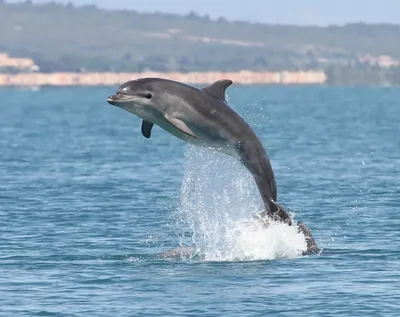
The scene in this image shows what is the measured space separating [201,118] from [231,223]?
19.1ft

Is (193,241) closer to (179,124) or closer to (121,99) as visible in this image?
(179,124)

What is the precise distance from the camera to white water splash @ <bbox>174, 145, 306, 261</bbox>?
99.3ft

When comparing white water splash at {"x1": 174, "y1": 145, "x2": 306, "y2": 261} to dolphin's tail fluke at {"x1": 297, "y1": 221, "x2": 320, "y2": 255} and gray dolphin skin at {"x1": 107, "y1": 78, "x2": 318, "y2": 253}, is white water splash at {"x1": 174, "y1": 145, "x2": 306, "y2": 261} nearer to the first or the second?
dolphin's tail fluke at {"x1": 297, "y1": 221, "x2": 320, "y2": 255}

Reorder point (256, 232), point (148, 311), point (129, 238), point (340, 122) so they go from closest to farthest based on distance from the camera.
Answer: point (148, 311) < point (256, 232) < point (129, 238) < point (340, 122)

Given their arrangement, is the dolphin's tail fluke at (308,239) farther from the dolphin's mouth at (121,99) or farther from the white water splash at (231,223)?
the dolphin's mouth at (121,99)

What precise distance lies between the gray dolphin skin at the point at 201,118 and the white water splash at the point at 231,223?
1018mm

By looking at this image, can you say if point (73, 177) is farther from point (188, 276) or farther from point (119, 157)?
point (188, 276)

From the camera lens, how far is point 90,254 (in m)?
31.3

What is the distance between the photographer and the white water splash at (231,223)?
30.3 metres

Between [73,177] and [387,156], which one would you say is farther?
[387,156]

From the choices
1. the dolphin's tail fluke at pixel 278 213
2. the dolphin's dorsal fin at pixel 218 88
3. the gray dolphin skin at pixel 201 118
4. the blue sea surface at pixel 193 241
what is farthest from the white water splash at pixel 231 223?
the dolphin's dorsal fin at pixel 218 88

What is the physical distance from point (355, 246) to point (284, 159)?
29314 millimetres

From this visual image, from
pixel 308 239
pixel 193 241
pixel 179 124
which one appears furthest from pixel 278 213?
pixel 193 241

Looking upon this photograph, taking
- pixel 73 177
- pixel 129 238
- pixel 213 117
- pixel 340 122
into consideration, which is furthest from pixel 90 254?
pixel 340 122
